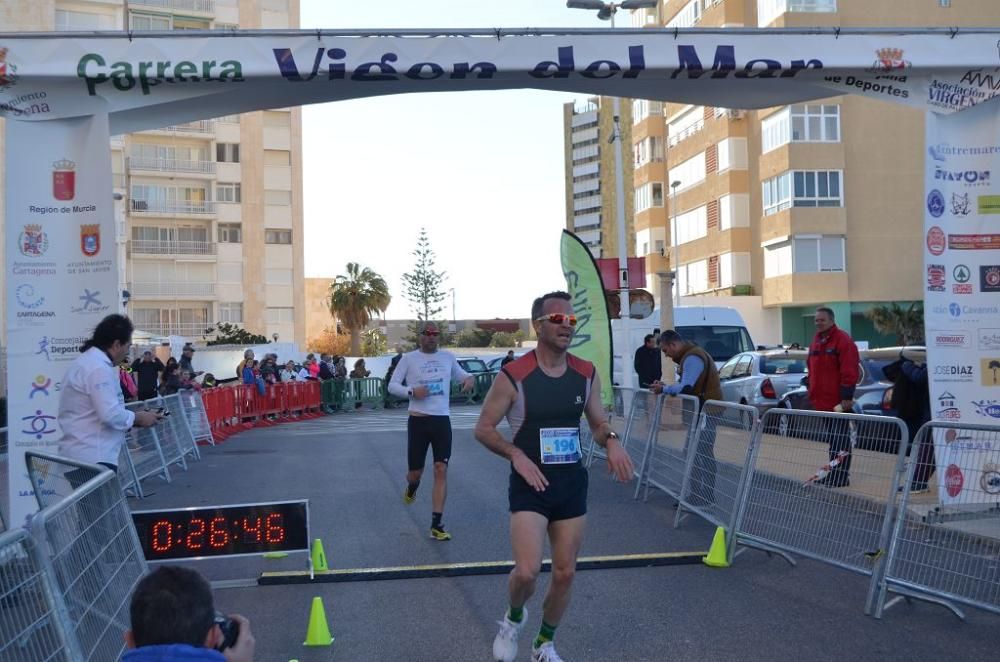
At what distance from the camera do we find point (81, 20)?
59062 mm

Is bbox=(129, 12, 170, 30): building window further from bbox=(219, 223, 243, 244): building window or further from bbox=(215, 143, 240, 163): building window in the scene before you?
bbox=(219, 223, 243, 244): building window

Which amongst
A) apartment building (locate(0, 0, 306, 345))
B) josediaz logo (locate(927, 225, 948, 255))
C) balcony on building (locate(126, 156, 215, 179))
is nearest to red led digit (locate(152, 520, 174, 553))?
josediaz logo (locate(927, 225, 948, 255))

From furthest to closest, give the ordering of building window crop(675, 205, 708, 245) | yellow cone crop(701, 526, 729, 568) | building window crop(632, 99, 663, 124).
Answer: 1. building window crop(632, 99, 663, 124)
2. building window crop(675, 205, 708, 245)
3. yellow cone crop(701, 526, 729, 568)

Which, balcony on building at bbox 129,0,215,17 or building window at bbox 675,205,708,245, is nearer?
building window at bbox 675,205,708,245

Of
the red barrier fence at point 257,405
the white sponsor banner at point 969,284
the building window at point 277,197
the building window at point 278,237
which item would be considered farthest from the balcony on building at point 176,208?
the white sponsor banner at point 969,284

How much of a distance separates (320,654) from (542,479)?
182 centimetres

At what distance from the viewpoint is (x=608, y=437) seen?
608 centimetres

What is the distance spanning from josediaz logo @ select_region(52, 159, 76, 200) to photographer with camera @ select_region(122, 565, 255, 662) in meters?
7.25

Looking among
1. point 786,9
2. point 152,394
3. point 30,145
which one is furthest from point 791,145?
point 30,145

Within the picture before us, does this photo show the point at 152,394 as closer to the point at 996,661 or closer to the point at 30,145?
the point at 30,145

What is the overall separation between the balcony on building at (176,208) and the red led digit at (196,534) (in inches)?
2365

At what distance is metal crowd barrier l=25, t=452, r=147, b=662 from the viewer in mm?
4484

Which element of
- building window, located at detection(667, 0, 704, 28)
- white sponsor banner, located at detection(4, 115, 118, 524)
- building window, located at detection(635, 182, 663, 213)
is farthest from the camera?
building window, located at detection(635, 182, 663, 213)

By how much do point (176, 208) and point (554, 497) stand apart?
6321 cm
